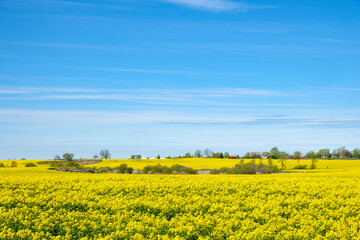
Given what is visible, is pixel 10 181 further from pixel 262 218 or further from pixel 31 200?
pixel 262 218

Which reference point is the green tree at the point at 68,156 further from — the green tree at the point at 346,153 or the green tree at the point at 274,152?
the green tree at the point at 346,153

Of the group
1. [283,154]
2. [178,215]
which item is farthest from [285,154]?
[178,215]

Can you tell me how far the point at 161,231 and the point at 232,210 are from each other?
18.1 ft

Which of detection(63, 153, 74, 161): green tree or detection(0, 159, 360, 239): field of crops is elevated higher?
detection(63, 153, 74, 161): green tree

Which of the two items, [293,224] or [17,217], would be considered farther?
[17,217]

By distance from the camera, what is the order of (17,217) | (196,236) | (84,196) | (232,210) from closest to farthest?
(196,236) < (17,217) < (232,210) < (84,196)

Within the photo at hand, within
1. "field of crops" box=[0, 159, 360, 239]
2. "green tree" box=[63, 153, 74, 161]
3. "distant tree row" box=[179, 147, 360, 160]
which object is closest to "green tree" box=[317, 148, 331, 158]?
"distant tree row" box=[179, 147, 360, 160]

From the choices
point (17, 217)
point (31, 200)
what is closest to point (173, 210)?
point (17, 217)

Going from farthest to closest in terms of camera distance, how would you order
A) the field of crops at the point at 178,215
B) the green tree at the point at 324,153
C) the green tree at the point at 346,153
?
the green tree at the point at 346,153 → the green tree at the point at 324,153 → the field of crops at the point at 178,215

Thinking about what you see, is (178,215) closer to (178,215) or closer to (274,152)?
(178,215)

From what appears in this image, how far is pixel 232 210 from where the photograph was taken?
18.5 m

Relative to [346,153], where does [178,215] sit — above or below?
below

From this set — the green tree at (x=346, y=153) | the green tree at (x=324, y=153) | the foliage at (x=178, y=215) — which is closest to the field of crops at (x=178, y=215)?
the foliage at (x=178, y=215)

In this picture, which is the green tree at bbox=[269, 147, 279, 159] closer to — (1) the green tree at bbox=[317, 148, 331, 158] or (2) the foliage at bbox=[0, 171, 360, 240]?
(1) the green tree at bbox=[317, 148, 331, 158]
